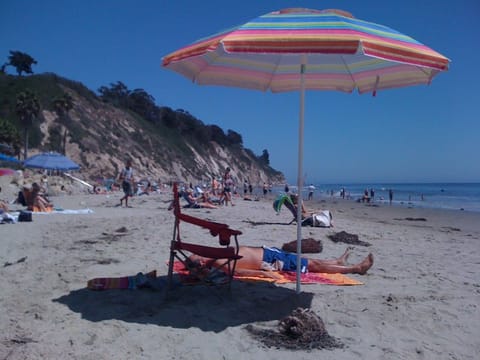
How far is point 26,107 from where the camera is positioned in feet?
112

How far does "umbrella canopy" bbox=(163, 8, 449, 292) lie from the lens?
276 centimetres

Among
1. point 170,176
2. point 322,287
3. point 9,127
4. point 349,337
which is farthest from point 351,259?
point 170,176

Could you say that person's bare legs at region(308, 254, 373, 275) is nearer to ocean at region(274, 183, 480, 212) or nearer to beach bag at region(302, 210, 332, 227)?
beach bag at region(302, 210, 332, 227)

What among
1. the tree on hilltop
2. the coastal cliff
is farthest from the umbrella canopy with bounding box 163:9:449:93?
the tree on hilltop

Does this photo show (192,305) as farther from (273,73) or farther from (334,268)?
(273,73)

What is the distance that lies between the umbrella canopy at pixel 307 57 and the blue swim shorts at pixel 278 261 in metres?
1.04

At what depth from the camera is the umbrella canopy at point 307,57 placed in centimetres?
276

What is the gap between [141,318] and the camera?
314cm

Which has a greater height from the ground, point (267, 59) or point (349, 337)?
point (267, 59)

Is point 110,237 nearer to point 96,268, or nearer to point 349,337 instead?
point 96,268

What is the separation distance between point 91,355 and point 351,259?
418 cm

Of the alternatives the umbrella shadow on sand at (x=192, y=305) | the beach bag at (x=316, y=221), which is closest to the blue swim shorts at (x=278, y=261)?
the umbrella shadow on sand at (x=192, y=305)

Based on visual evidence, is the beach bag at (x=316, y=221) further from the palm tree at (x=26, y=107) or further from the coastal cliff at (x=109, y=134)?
the coastal cliff at (x=109, y=134)

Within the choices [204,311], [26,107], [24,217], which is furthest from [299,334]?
[26,107]
